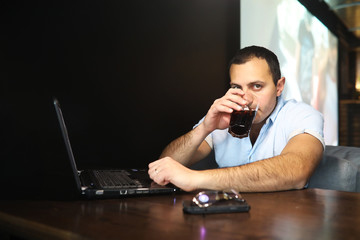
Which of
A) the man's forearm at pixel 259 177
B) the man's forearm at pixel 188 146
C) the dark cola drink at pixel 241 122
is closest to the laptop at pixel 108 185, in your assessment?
the man's forearm at pixel 259 177

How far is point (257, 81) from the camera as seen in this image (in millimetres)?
1901

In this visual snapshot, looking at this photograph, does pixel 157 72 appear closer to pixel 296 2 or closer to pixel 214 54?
pixel 214 54

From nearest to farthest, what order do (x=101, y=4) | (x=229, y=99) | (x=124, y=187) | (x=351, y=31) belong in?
(x=124, y=187) → (x=229, y=99) → (x=101, y=4) → (x=351, y=31)

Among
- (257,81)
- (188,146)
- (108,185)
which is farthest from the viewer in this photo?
(188,146)

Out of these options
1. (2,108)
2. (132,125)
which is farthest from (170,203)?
(132,125)

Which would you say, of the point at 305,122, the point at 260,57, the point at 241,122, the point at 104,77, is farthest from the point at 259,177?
the point at 104,77

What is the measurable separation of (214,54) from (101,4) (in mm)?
1120

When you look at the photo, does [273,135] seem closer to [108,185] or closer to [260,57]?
[260,57]

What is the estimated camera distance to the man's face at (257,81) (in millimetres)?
1907

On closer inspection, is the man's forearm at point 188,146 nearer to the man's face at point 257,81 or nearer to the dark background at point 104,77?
the man's face at point 257,81

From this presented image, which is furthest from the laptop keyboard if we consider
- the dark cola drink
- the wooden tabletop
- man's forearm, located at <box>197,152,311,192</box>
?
the dark cola drink

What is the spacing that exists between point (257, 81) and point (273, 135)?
29cm

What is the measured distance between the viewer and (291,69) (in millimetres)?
4273

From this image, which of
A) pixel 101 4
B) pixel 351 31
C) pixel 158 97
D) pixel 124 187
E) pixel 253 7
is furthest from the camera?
pixel 351 31
